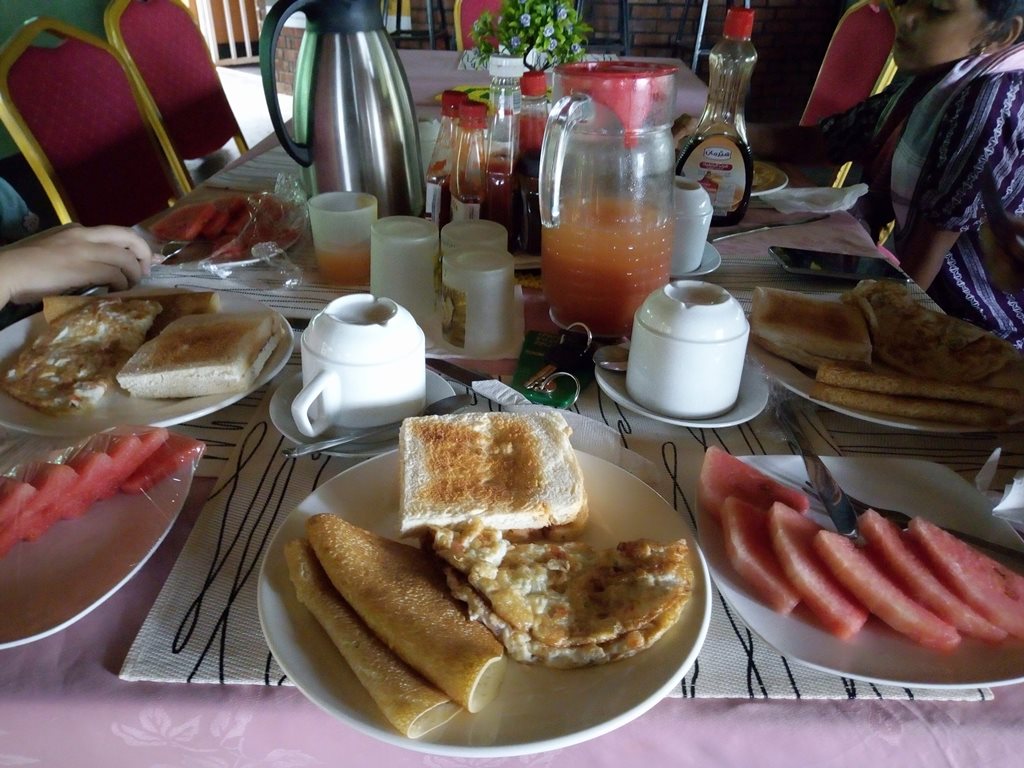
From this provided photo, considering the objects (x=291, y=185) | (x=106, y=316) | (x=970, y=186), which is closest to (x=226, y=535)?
(x=106, y=316)

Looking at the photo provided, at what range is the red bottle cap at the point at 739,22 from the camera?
1.14 meters

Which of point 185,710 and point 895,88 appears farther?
point 895,88

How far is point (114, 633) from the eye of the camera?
506mm

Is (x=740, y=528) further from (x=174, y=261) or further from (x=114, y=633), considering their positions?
(x=174, y=261)

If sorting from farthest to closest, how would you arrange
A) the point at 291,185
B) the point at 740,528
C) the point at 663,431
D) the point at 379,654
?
the point at 291,185 < the point at 663,431 < the point at 740,528 < the point at 379,654

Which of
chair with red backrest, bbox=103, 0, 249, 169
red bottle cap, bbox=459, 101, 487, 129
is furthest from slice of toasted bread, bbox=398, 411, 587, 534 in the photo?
chair with red backrest, bbox=103, 0, 249, 169

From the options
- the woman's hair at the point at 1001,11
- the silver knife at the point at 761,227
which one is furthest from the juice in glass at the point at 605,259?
the woman's hair at the point at 1001,11

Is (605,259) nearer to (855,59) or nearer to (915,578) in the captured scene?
(915,578)

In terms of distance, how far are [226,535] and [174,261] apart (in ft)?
2.12

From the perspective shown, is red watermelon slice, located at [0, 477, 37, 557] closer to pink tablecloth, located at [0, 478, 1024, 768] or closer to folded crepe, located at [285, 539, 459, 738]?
pink tablecloth, located at [0, 478, 1024, 768]

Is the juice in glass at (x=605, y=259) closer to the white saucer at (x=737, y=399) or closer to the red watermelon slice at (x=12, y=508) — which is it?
the white saucer at (x=737, y=399)

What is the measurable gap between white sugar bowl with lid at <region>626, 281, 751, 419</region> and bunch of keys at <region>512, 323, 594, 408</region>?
8cm

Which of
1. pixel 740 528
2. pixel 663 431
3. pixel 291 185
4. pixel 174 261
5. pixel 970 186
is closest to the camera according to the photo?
pixel 740 528

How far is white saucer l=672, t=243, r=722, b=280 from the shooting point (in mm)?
1084
